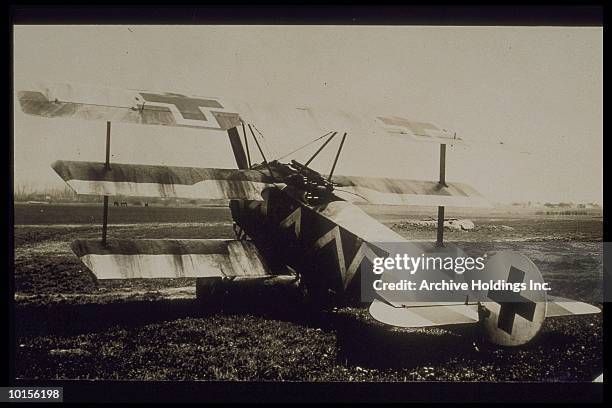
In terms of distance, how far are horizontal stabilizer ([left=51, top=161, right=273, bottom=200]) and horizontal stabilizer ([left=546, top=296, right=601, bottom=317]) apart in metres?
2.67

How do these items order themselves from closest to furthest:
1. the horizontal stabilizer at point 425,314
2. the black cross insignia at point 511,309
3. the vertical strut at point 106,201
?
the horizontal stabilizer at point 425,314 < the black cross insignia at point 511,309 < the vertical strut at point 106,201

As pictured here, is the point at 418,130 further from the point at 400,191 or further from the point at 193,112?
the point at 193,112

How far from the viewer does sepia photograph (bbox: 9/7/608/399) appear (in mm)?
4070

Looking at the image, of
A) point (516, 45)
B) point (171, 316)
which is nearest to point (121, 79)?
point (171, 316)

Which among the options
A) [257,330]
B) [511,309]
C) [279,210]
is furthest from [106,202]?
[511,309]

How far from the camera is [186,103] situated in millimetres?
4273

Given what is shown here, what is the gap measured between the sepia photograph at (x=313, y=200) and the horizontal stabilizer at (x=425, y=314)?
0.05 metres

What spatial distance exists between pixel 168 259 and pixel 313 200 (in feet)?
4.65

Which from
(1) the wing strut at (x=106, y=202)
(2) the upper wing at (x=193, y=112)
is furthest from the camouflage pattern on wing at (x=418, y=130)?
(1) the wing strut at (x=106, y=202)

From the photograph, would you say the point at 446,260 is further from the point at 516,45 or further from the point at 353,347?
the point at 516,45

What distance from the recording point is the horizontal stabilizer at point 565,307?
3.93 m

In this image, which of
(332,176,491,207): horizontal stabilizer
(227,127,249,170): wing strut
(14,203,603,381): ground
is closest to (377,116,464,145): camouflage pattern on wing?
(332,176,491,207): horizontal stabilizer

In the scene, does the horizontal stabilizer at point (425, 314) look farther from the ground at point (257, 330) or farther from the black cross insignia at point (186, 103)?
the black cross insignia at point (186, 103)

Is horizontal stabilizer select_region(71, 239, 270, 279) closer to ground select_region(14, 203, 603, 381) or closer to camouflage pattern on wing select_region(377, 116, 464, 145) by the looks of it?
ground select_region(14, 203, 603, 381)
